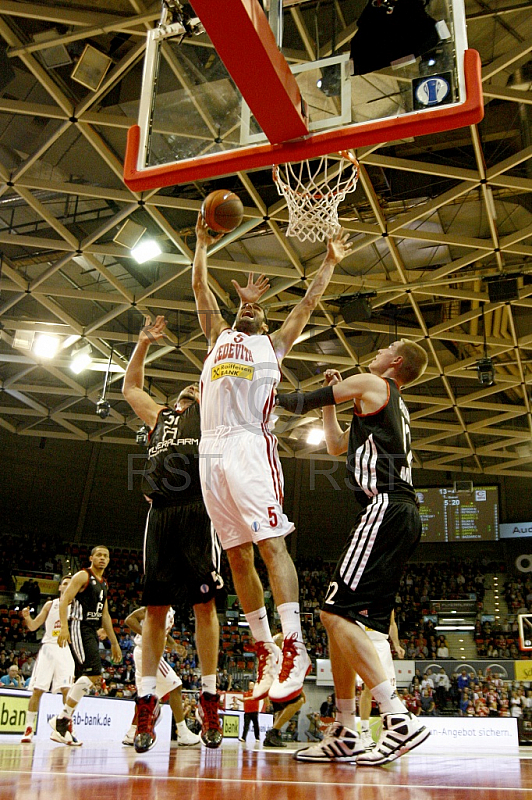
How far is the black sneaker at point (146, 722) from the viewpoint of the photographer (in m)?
4.04

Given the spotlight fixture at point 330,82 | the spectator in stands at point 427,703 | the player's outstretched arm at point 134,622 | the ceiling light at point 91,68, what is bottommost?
the spectator in stands at point 427,703

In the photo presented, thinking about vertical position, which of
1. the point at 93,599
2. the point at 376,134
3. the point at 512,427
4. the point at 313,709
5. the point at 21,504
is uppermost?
the point at 512,427

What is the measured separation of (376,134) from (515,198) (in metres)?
10.2

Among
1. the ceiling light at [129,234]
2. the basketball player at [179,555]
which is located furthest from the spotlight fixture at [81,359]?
the basketball player at [179,555]

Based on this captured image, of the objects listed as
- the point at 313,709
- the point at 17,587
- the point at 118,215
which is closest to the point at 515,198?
the point at 118,215

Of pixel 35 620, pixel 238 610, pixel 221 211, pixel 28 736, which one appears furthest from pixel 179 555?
pixel 238 610

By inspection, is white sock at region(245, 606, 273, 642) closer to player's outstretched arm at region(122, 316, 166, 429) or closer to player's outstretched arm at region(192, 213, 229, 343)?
player's outstretched arm at region(122, 316, 166, 429)

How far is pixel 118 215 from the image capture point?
1284 cm

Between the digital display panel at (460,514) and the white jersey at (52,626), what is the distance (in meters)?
18.2

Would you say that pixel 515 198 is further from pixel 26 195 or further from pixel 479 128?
pixel 26 195

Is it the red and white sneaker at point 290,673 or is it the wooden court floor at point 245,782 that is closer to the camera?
the wooden court floor at point 245,782

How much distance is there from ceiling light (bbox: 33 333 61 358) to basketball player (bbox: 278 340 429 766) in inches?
508

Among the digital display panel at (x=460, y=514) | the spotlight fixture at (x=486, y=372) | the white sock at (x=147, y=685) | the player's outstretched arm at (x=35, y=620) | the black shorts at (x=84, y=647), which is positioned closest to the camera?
the white sock at (x=147, y=685)

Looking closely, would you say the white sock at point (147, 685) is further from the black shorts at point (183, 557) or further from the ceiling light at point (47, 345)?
the ceiling light at point (47, 345)
